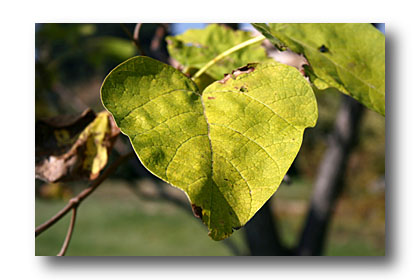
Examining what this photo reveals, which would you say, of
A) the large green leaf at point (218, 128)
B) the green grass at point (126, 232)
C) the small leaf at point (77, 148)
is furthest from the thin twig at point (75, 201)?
the green grass at point (126, 232)

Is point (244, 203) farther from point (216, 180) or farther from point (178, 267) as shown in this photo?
point (178, 267)

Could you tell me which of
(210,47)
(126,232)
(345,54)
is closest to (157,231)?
(126,232)

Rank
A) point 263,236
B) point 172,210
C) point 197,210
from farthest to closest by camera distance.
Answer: point 172,210, point 263,236, point 197,210

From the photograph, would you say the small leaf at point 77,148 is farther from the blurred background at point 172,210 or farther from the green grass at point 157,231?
the green grass at point 157,231

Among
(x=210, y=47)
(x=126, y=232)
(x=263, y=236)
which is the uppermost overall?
(x=210, y=47)

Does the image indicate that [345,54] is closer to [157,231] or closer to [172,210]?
[157,231]

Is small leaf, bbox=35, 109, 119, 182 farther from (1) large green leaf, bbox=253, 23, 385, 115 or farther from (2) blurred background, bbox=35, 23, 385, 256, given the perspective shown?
(2) blurred background, bbox=35, 23, 385, 256
